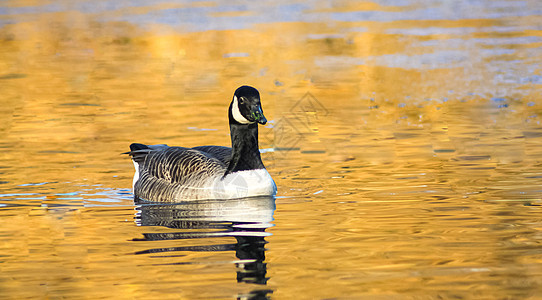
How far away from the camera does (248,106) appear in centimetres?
1091

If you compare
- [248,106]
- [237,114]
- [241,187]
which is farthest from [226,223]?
[237,114]

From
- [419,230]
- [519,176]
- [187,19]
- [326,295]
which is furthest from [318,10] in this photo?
[326,295]

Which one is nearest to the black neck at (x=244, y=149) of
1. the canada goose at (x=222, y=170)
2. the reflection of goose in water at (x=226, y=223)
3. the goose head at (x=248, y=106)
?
the canada goose at (x=222, y=170)

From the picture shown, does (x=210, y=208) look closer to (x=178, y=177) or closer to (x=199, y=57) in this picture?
(x=178, y=177)

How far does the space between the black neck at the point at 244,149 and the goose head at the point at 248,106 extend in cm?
12

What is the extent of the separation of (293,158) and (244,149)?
2226 mm

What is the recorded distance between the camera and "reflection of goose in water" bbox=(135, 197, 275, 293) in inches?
311

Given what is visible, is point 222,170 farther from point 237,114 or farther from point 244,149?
point 237,114

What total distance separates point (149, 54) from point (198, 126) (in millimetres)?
10124

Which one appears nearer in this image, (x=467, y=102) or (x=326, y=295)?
(x=326, y=295)

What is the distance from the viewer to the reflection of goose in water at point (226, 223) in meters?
7.89

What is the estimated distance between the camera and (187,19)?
3044 centimetres

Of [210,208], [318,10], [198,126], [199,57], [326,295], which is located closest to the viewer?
[326,295]

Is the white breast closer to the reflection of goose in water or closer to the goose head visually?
the reflection of goose in water
